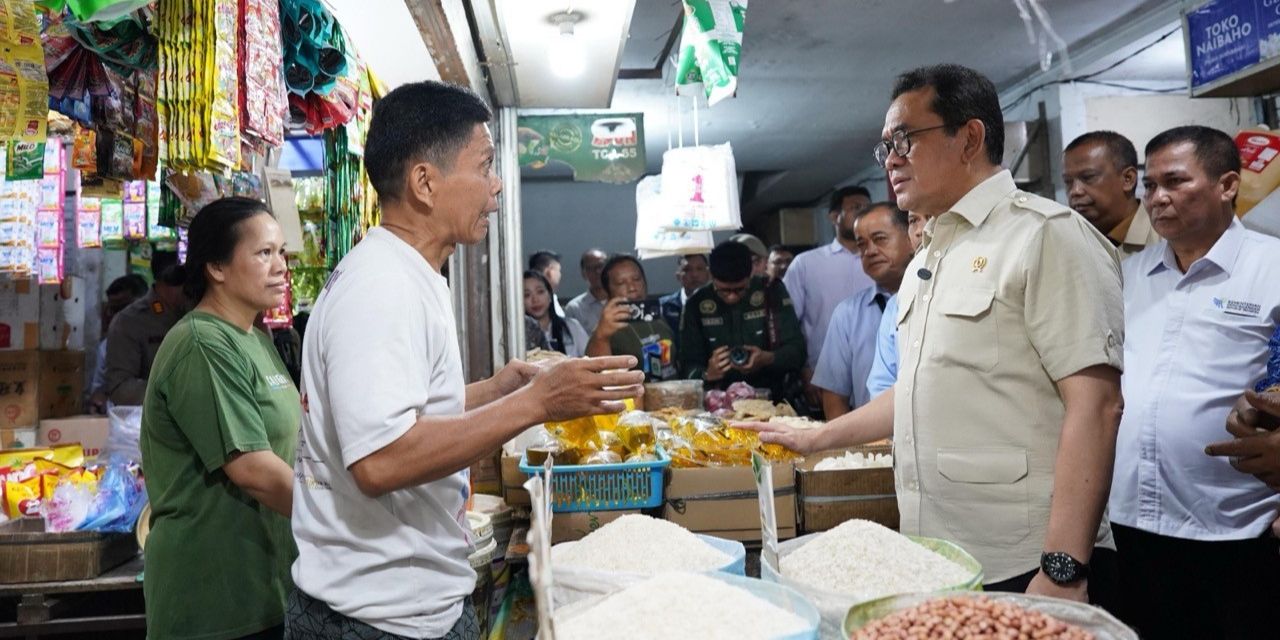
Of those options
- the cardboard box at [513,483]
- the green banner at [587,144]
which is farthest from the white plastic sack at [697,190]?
the cardboard box at [513,483]

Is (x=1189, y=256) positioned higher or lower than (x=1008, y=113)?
lower

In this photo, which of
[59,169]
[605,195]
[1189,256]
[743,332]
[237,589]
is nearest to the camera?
[237,589]

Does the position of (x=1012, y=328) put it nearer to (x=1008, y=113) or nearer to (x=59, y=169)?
(x=59, y=169)

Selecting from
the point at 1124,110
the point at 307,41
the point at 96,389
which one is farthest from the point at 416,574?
the point at 1124,110

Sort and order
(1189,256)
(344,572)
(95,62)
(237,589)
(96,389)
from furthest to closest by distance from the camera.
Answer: (96,389)
(1189,256)
(95,62)
(237,589)
(344,572)

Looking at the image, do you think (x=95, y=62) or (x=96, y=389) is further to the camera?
(x=96, y=389)

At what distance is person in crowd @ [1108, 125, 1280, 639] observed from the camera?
257 cm

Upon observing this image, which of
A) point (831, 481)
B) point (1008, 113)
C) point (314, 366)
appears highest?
point (1008, 113)

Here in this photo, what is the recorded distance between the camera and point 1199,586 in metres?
2.65

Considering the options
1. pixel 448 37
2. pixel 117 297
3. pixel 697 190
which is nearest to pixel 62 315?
pixel 117 297

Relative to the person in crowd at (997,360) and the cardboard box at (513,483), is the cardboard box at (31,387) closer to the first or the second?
the cardboard box at (513,483)

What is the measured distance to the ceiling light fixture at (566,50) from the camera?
3.11 metres

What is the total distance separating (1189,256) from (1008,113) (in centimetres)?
610

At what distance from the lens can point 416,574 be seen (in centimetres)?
141
